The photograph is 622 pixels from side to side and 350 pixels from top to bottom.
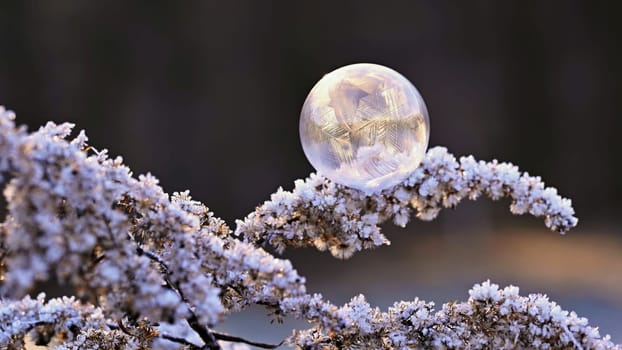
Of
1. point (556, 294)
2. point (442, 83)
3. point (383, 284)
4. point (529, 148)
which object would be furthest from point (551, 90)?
point (383, 284)

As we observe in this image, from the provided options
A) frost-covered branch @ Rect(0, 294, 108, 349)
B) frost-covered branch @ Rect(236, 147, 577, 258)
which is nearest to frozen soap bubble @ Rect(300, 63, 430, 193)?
frost-covered branch @ Rect(236, 147, 577, 258)

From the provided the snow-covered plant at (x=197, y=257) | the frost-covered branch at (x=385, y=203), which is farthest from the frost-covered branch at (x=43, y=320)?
the frost-covered branch at (x=385, y=203)

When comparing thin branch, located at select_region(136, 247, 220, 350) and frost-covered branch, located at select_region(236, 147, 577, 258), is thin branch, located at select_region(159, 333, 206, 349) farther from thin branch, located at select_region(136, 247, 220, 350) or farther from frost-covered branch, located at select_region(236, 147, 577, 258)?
frost-covered branch, located at select_region(236, 147, 577, 258)

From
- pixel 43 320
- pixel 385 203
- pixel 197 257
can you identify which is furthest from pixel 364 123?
pixel 43 320

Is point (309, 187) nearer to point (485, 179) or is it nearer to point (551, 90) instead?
point (485, 179)

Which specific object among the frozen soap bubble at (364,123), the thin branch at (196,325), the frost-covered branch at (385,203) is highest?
the frozen soap bubble at (364,123)

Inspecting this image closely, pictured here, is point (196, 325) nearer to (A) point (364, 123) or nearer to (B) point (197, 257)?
(B) point (197, 257)

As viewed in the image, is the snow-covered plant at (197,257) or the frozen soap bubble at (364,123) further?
the frozen soap bubble at (364,123)

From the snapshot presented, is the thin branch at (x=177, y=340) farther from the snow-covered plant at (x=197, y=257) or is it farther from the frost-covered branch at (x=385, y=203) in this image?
the frost-covered branch at (x=385, y=203)
